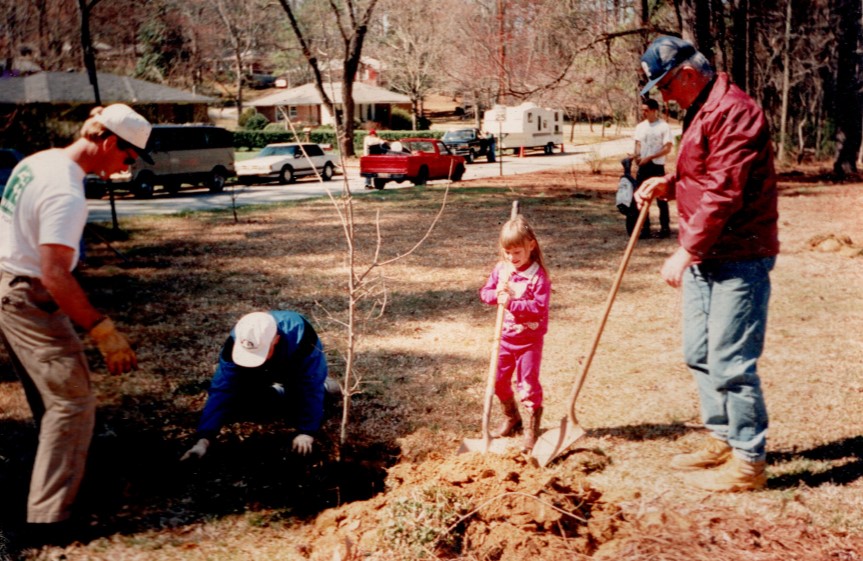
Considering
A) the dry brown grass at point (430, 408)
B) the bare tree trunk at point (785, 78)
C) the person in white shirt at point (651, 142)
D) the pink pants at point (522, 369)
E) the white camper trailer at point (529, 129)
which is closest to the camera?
the dry brown grass at point (430, 408)

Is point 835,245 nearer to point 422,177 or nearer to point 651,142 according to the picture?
point 651,142

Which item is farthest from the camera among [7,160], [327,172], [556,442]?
[327,172]

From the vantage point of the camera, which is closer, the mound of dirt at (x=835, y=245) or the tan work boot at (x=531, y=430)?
the tan work boot at (x=531, y=430)

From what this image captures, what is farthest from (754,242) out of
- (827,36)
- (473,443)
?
(827,36)

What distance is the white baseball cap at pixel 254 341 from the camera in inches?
143

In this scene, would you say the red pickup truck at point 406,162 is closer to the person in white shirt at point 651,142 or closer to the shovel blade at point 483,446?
the person in white shirt at point 651,142

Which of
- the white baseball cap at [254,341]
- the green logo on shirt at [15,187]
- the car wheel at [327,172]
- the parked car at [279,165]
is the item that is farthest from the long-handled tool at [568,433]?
the car wheel at [327,172]

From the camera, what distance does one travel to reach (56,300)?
8.85ft

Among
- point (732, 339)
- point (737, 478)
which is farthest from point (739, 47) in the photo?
point (737, 478)

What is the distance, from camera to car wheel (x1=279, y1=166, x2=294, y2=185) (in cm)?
2333

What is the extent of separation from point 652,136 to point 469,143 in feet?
79.4

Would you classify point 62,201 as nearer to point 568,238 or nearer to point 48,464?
point 48,464

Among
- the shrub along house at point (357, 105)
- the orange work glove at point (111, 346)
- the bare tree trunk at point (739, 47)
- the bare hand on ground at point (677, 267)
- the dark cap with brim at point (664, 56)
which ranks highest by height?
the shrub along house at point (357, 105)

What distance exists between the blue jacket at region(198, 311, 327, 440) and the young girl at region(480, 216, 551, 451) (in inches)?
40.3
